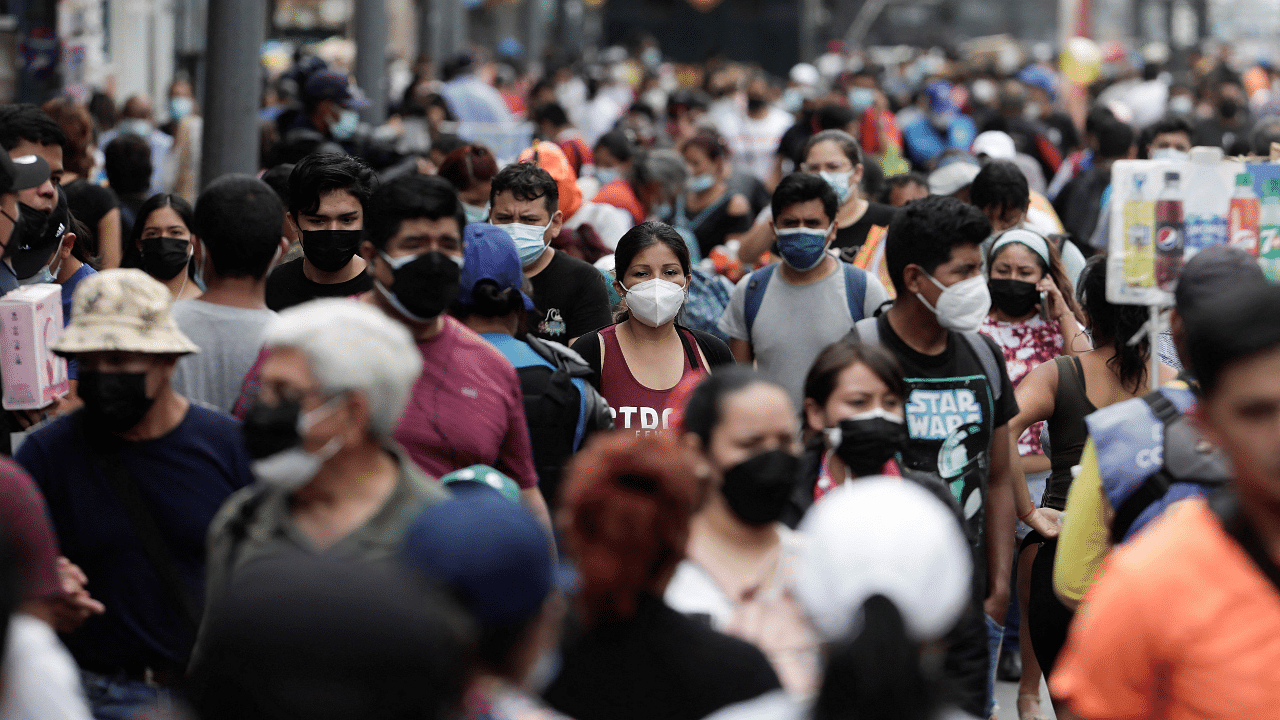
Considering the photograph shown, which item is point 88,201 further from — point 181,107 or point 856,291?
point 181,107

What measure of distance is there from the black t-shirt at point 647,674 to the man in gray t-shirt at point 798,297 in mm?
3185

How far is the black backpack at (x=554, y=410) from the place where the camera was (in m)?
4.67

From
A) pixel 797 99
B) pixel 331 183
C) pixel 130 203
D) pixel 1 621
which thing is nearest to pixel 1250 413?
pixel 1 621

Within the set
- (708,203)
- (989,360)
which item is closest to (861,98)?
(708,203)

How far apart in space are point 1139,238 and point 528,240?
239cm

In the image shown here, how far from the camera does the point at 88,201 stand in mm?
7578

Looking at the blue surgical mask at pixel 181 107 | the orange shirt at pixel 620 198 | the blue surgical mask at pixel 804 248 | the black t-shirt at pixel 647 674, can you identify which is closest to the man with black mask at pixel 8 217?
the blue surgical mask at pixel 804 248

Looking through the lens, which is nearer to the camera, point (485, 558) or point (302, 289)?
point (485, 558)

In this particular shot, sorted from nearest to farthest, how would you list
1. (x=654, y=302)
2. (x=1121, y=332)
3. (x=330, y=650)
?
1. (x=330, y=650)
2. (x=1121, y=332)
3. (x=654, y=302)

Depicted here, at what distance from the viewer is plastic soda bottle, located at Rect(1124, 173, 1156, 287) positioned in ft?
16.4

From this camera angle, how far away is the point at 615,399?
5.36 metres

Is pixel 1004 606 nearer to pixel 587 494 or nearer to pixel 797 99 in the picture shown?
pixel 587 494

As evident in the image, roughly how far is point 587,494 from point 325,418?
666 mm

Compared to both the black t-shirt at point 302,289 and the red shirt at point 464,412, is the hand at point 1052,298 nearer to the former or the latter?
the black t-shirt at point 302,289
